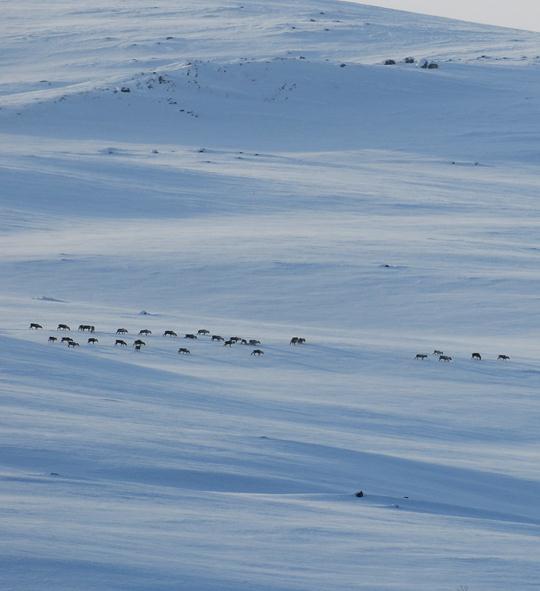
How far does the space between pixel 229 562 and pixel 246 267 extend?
1241cm

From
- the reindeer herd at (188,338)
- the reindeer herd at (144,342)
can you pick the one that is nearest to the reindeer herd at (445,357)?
the reindeer herd at (188,338)

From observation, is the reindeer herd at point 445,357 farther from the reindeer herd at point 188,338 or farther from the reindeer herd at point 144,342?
the reindeer herd at point 144,342

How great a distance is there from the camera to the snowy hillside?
21.0 feet

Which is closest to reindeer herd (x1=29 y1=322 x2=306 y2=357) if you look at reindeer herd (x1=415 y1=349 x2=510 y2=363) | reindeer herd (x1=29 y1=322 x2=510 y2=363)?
reindeer herd (x1=29 y1=322 x2=510 y2=363)

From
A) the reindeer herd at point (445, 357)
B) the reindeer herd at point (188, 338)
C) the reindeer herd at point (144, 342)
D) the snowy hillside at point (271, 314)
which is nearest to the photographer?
the snowy hillside at point (271, 314)

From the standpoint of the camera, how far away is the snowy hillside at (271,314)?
21.0ft

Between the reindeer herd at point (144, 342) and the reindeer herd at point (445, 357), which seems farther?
the reindeer herd at point (445, 357)

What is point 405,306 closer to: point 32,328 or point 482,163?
point 32,328

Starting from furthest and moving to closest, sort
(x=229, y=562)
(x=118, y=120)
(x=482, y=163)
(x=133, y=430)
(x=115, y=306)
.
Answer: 1. (x=118, y=120)
2. (x=482, y=163)
3. (x=115, y=306)
4. (x=133, y=430)
5. (x=229, y=562)

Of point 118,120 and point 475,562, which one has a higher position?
point 118,120

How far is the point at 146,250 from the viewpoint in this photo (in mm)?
19172

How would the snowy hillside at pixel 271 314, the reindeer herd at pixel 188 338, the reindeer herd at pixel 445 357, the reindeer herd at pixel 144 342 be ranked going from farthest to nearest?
the reindeer herd at pixel 445 357, the reindeer herd at pixel 188 338, the reindeer herd at pixel 144 342, the snowy hillside at pixel 271 314

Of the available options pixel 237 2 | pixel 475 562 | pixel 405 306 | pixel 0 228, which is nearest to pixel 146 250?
pixel 0 228

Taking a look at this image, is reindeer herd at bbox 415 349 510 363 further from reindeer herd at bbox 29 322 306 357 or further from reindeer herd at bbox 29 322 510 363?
reindeer herd at bbox 29 322 306 357
